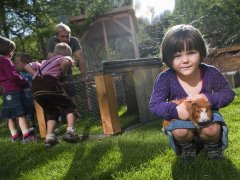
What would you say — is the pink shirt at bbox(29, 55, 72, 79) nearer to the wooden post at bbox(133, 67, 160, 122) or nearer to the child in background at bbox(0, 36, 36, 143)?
the child in background at bbox(0, 36, 36, 143)

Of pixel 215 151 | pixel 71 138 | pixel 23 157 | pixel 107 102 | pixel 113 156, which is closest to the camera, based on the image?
pixel 215 151

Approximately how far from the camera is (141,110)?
5.07 metres

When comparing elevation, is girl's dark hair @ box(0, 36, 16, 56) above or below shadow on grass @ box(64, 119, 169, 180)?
above

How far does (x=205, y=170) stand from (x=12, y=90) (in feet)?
10.8

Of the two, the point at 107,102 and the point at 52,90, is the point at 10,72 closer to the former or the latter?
the point at 52,90

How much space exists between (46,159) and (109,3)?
9.19m

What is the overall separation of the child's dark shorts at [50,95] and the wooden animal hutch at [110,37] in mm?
7654

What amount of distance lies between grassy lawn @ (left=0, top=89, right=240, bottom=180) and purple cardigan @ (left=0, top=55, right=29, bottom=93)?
90 cm

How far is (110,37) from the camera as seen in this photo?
13000mm

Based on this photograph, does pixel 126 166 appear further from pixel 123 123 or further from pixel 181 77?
pixel 123 123

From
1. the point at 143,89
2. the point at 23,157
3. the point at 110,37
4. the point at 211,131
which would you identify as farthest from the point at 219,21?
the point at 211,131

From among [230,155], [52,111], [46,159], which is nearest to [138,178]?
[230,155]

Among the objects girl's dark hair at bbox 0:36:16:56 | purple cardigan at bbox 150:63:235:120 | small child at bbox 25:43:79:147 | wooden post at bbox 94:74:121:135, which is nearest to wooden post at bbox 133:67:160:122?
wooden post at bbox 94:74:121:135

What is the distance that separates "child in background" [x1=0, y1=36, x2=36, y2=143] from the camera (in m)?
4.77
